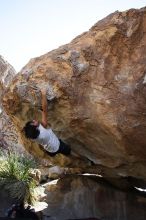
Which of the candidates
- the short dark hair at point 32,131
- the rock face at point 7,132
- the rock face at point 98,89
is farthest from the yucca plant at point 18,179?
the rock face at point 7,132

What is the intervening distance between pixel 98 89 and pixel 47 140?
165 centimetres

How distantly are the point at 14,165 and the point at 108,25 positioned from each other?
7819 mm

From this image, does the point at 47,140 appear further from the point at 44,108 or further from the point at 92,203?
the point at 92,203

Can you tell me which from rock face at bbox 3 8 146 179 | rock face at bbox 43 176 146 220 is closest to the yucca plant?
rock face at bbox 43 176 146 220

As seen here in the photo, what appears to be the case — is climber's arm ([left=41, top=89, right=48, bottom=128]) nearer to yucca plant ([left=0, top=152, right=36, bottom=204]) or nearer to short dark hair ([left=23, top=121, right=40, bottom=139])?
short dark hair ([left=23, top=121, right=40, bottom=139])

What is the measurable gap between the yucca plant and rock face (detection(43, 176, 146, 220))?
6.29ft

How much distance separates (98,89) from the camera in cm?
773

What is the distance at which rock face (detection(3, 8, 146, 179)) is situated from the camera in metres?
7.46

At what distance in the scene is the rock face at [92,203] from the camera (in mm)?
10180

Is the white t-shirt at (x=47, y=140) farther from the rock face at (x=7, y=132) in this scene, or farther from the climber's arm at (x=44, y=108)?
the rock face at (x=7, y=132)

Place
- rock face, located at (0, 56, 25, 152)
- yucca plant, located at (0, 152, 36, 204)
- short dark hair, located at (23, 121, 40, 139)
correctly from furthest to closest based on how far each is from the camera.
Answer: rock face, located at (0, 56, 25, 152)
yucca plant, located at (0, 152, 36, 204)
short dark hair, located at (23, 121, 40, 139)

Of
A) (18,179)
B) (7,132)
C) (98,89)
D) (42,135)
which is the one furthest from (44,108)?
(7,132)

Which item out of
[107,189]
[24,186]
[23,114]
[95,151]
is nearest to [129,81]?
[95,151]

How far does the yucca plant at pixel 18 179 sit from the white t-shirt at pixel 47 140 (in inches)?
227
